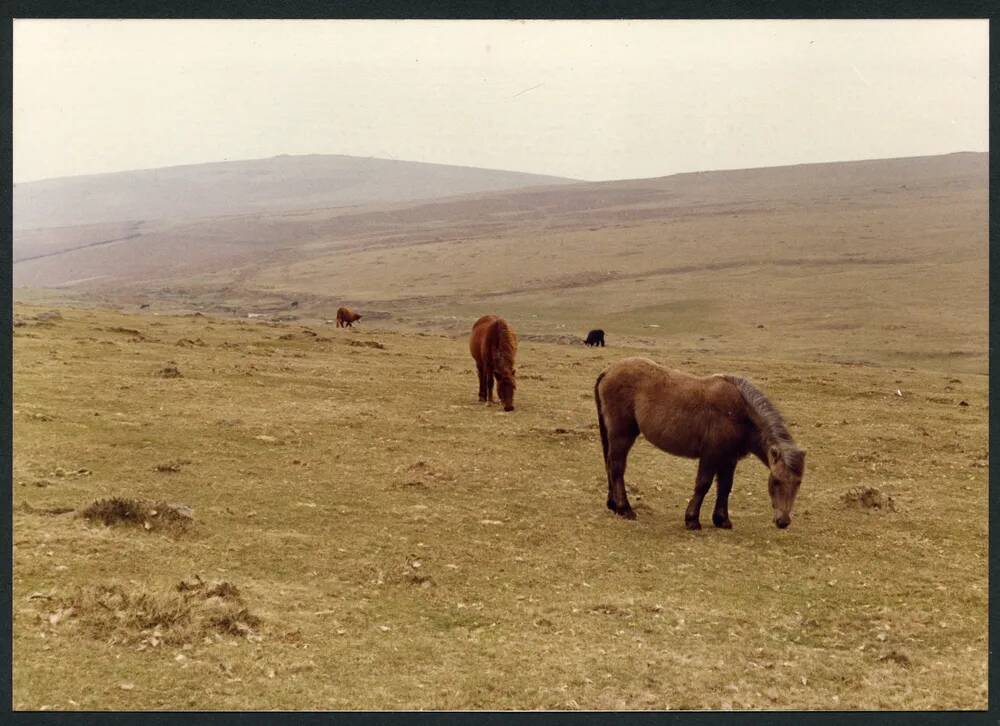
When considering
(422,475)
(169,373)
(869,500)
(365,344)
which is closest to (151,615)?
(422,475)

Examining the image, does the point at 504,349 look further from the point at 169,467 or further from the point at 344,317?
the point at 344,317

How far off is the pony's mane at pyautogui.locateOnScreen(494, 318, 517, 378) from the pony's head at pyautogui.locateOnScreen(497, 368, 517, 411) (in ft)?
0.36

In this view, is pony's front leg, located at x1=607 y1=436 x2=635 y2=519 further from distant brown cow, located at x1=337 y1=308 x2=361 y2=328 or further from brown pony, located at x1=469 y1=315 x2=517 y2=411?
distant brown cow, located at x1=337 y1=308 x2=361 y2=328

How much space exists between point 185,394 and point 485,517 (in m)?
8.56

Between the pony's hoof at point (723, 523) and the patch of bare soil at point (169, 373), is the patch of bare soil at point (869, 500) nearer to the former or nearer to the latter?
the pony's hoof at point (723, 523)

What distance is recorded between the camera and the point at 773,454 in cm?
1020

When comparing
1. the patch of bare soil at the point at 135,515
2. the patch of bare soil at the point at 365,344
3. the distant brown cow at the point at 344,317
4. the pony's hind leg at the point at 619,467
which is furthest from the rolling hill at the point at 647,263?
Result: the patch of bare soil at the point at 135,515

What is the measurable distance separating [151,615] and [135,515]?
2482 mm

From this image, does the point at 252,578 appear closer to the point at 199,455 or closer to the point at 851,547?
the point at 199,455

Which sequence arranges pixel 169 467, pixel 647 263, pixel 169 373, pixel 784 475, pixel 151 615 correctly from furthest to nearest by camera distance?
1. pixel 647 263
2. pixel 169 373
3. pixel 169 467
4. pixel 784 475
5. pixel 151 615

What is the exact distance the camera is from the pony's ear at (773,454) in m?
10.1

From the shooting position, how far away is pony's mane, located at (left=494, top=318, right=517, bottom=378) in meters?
17.7


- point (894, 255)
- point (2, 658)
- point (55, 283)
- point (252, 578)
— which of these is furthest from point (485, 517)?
point (55, 283)

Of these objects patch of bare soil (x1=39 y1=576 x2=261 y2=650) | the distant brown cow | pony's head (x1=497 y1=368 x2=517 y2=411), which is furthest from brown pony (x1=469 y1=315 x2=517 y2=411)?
the distant brown cow
